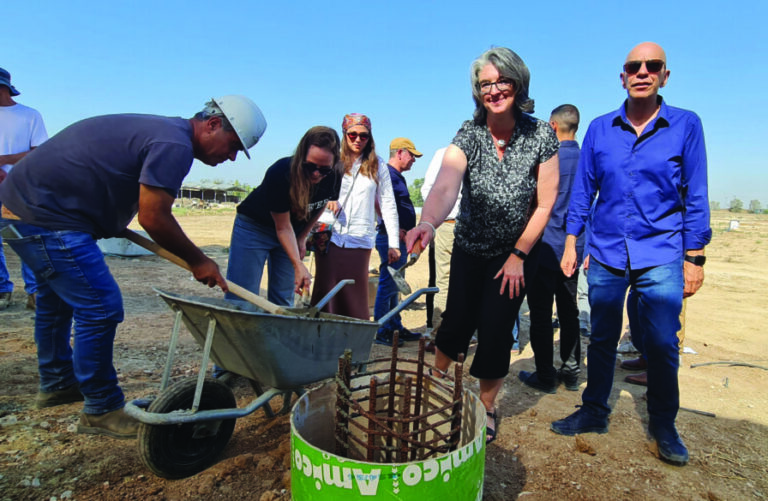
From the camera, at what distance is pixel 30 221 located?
222 centimetres

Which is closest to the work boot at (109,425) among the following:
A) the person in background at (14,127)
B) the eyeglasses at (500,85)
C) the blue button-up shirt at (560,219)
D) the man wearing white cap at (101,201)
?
the man wearing white cap at (101,201)

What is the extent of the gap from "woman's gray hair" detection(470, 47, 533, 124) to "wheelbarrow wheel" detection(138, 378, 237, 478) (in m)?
1.99

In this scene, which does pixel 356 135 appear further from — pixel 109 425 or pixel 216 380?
pixel 109 425

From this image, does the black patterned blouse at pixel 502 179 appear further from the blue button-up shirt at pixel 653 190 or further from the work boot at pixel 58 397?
the work boot at pixel 58 397

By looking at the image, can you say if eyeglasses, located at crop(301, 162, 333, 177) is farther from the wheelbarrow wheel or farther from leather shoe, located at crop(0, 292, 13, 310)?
leather shoe, located at crop(0, 292, 13, 310)

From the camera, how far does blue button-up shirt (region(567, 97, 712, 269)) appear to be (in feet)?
8.00

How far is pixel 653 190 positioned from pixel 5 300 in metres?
6.32

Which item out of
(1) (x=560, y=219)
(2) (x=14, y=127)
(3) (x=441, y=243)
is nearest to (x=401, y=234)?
(3) (x=441, y=243)

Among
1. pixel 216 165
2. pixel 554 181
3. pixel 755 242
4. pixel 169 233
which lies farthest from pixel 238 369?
pixel 755 242

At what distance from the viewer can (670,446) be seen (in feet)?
8.31

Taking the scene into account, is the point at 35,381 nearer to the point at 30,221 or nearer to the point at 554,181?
the point at 30,221

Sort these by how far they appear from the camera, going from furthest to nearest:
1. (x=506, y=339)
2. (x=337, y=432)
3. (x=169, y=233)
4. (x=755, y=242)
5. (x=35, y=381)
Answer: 1. (x=755, y=242)
2. (x=35, y=381)
3. (x=506, y=339)
4. (x=169, y=233)
5. (x=337, y=432)

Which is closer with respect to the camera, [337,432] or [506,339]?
[337,432]

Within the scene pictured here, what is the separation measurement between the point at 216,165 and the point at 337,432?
61.1 inches
